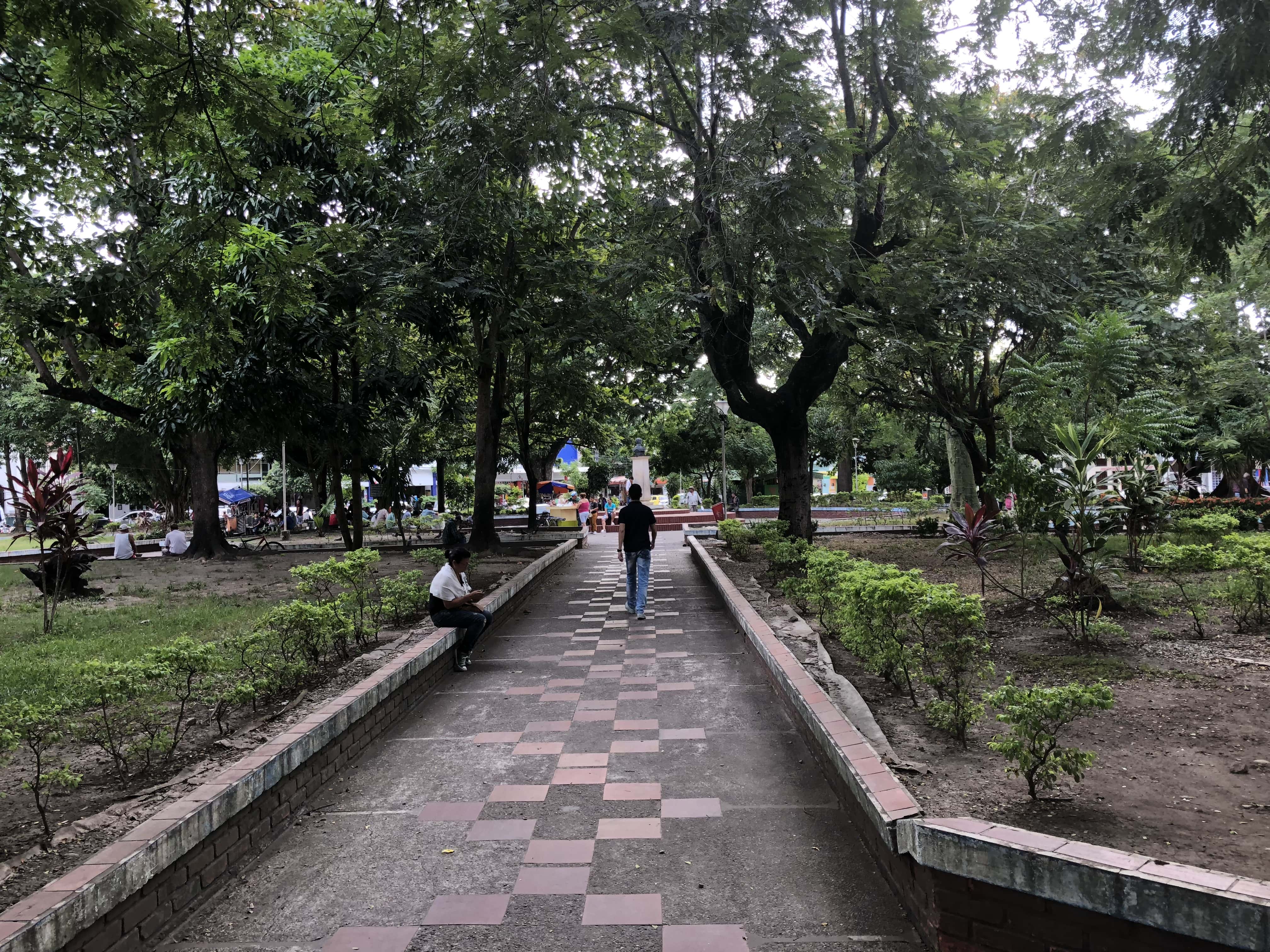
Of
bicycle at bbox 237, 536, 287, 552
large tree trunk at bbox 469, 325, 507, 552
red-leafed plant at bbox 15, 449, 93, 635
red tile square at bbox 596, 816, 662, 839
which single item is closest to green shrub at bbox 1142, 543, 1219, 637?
red tile square at bbox 596, 816, 662, 839

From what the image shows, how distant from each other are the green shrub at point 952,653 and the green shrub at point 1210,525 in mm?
5320

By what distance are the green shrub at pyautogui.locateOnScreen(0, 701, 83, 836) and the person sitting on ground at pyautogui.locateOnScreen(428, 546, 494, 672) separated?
10.7 ft

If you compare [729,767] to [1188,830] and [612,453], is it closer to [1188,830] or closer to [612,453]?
[1188,830]

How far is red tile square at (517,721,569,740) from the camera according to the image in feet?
17.8

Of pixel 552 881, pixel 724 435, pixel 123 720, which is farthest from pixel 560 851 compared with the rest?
pixel 724 435

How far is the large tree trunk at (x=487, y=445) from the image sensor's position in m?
16.1

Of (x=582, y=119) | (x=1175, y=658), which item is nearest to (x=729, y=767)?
(x=1175, y=658)

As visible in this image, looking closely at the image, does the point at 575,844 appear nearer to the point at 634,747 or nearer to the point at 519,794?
the point at 519,794

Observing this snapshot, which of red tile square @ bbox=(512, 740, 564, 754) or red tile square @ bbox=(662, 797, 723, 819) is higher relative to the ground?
red tile square @ bbox=(512, 740, 564, 754)

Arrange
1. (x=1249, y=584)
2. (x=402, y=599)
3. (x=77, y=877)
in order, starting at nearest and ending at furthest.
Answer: (x=77, y=877)
(x=1249, y=584)
(x=402, y=599)

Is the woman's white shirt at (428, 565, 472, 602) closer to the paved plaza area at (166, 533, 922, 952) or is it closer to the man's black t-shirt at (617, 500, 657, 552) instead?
the paved plaza area at (166, 533, 922, 952)

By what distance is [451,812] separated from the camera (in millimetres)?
4152

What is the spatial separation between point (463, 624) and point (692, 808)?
366 cm

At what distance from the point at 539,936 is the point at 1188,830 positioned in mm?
2430
